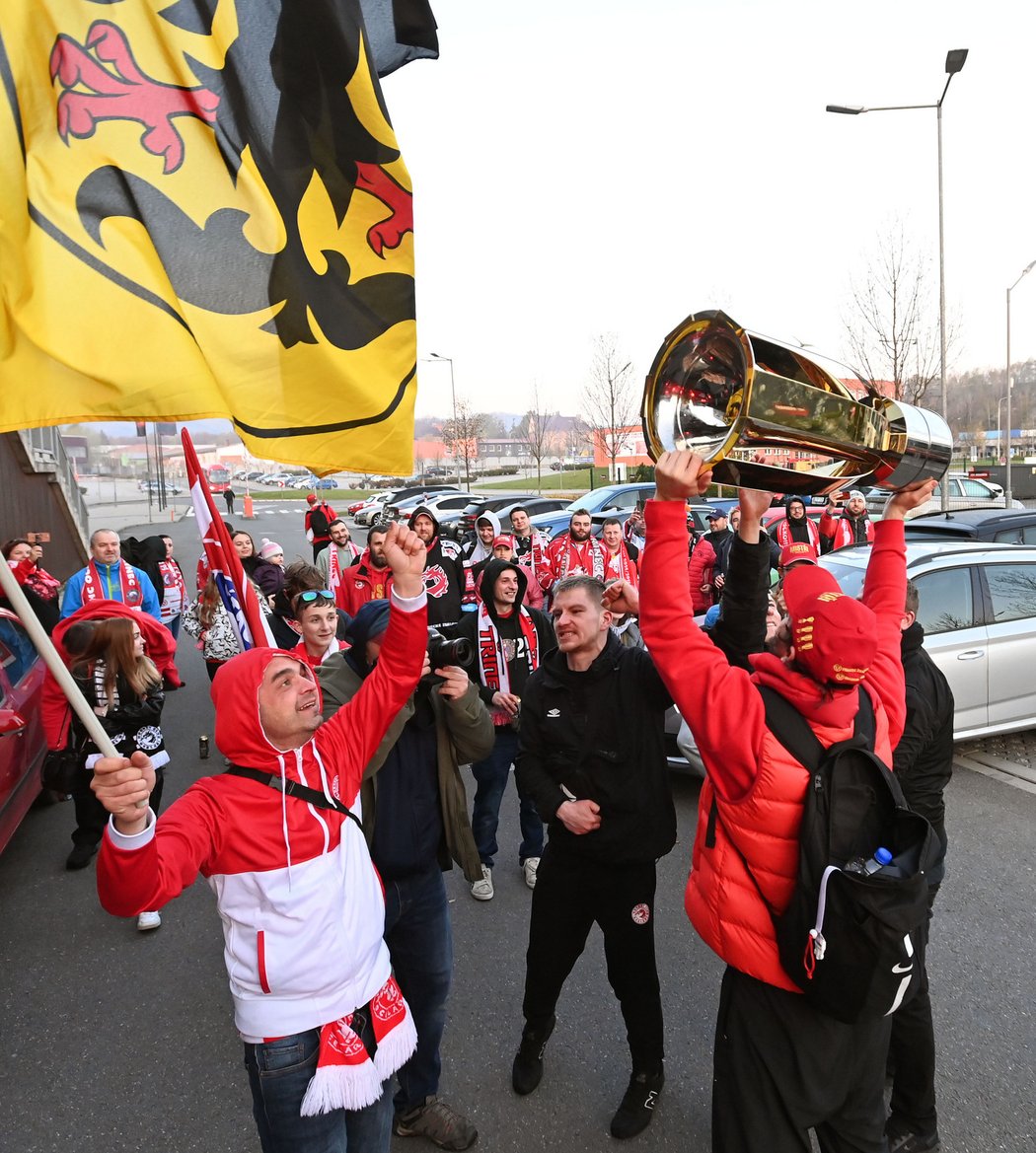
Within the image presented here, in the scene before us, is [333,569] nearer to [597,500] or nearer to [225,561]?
[225,561]

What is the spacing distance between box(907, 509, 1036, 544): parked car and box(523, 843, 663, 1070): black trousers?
763 cm

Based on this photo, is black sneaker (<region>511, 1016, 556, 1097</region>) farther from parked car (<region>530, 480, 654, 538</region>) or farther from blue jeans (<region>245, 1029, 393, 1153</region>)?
parked car (<region>530, 480, 654, 538</region>)

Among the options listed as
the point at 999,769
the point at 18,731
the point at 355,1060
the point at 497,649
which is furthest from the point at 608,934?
the point at 999,769

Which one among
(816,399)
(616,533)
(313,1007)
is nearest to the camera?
(816,399)

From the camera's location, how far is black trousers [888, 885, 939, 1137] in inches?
104

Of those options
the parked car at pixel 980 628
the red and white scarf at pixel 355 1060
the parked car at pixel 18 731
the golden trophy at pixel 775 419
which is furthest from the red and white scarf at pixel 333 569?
the golden trophy at pixel 775 419

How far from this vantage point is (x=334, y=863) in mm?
2062

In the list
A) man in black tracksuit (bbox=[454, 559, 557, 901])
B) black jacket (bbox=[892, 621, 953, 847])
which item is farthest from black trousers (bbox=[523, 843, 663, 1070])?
man in black tracksuit (bbox=[454, 559, 557, 901])

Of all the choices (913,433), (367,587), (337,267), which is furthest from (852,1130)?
(367,587)

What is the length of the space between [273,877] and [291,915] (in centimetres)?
11

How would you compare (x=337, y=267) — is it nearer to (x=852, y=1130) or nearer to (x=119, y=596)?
(x=852, y=1130)

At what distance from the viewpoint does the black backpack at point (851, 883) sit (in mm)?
1785

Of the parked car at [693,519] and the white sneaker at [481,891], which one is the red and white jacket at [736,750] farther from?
the parked car at [693,519]

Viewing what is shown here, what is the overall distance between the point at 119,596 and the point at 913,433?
22.7 ft
